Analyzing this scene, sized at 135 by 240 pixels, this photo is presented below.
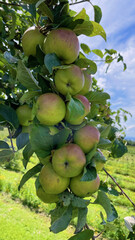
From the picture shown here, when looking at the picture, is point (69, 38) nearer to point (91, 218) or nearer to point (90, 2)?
point (90, 2)

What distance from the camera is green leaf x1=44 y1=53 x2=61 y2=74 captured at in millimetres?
483

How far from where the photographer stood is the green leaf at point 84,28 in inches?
23.0

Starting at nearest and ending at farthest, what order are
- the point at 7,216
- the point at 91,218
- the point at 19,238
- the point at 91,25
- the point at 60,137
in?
the point at 60,137, the point at 91,25, the point at 19,238, the point at 7,216, the point at 91,218

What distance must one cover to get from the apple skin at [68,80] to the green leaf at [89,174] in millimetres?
218

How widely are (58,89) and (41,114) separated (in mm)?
91

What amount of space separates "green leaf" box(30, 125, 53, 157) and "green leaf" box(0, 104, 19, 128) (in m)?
0.19

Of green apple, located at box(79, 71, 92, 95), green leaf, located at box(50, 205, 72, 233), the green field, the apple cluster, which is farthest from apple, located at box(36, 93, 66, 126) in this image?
the green field

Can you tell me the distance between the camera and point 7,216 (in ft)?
13.9

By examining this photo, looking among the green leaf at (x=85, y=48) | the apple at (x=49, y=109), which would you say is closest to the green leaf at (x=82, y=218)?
the apple at (x=49, y=109)

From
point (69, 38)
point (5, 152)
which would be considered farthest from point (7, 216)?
point (69, 38)

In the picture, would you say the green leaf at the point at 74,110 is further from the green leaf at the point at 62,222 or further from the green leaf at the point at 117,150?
the green leaf at the point at 117,150

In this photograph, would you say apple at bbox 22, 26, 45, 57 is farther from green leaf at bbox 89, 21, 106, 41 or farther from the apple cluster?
green leaf at bbox 89, 21, 106, 41

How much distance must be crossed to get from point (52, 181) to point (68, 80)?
0.28m

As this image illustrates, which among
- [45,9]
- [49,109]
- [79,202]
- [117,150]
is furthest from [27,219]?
[45,9]
